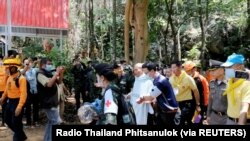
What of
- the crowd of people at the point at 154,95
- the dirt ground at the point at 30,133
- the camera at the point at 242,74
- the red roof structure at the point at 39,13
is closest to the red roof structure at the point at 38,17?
the red roof structure at the point at 39,13

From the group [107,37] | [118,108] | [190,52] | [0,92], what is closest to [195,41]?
[190,52]

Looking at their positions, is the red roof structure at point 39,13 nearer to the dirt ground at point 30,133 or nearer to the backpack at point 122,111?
the dirt ground at point 30,133

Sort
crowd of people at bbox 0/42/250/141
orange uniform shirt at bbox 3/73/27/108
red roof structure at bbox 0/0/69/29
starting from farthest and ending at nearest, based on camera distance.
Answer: red roof structure at bbox 0/0/69/29 < orange uniform shirt at bbox 3/73/27/108 < crowd of people at bbox 0/42/250/141

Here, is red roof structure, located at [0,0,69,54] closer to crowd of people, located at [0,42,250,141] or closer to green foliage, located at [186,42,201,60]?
crowd of people, located at [0,42,250,141]

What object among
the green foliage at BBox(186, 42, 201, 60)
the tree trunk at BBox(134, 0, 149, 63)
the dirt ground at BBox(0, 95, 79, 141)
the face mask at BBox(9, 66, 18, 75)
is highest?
the tree trunk at BBox(134, 0, 149, 63)

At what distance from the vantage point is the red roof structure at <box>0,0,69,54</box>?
53.9 feet

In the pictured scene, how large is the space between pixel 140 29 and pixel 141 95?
6836 millimetres

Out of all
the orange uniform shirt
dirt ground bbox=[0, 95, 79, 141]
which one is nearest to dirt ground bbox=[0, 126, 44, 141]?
dirt ground bbox=[0, 95, 79, 141]

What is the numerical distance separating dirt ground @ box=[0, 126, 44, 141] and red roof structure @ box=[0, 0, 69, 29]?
23.0 feet

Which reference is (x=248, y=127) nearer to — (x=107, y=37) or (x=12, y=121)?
(x=12, y=121)

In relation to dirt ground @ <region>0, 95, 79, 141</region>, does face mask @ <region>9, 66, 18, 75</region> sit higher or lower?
higher

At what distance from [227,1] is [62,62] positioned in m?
15.7

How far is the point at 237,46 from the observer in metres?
25.6

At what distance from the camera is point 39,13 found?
16.9 metres
